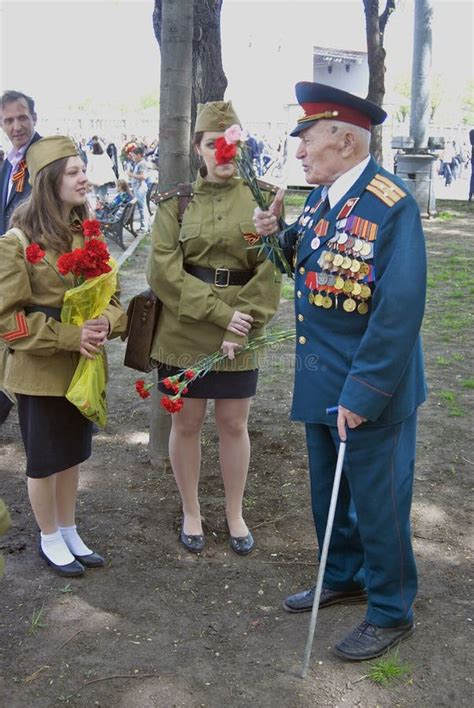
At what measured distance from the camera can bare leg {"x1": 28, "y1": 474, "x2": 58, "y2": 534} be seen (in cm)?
356

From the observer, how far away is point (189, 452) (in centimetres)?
383

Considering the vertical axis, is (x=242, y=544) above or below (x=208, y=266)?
below

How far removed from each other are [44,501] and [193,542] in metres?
0.75

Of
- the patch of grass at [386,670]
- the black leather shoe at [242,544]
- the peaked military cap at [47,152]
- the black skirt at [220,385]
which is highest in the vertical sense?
the peaked military cap at [47,152]

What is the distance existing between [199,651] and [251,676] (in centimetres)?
26

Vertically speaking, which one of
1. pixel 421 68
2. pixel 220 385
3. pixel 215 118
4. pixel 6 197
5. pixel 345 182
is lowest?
pixel 220 385

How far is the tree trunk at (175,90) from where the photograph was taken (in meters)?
4.19

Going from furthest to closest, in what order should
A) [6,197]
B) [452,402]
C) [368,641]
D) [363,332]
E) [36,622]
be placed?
[452,402] → [6,197] → [36,622] → [368,641] → [363,332]

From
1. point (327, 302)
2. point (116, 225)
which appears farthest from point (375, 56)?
point (327, 302)

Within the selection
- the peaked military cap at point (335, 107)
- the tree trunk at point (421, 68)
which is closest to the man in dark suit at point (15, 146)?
the peaked military cap at point (335, 107)

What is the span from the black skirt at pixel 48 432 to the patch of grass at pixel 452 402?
308 cm

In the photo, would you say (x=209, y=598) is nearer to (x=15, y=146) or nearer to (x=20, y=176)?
(x=20, y=176)

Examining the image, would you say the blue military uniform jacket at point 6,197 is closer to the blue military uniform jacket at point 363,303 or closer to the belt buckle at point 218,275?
the belt buckle at point 218,275

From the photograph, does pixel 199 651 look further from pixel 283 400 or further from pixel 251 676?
pixel 283 400
